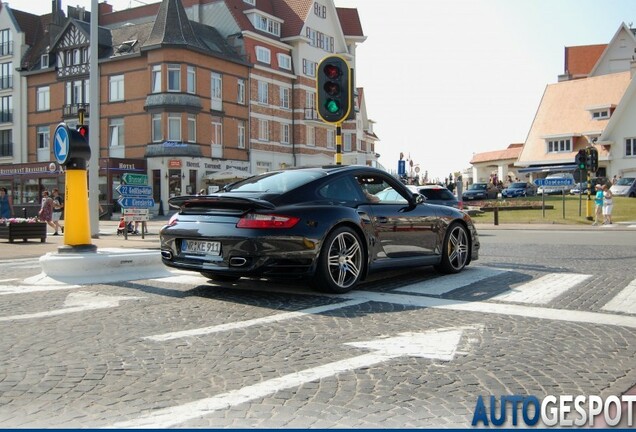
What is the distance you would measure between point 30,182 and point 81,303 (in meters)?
41.2

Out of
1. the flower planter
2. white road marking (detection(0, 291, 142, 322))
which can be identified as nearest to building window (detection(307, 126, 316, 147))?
the flower planter

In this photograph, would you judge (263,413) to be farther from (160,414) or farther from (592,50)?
(592,50)

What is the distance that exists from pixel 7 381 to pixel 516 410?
293 centimetres

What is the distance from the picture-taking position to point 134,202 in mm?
20438

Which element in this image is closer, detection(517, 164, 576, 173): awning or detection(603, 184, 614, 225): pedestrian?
detection(603, 184, 614, 225): pedestrian

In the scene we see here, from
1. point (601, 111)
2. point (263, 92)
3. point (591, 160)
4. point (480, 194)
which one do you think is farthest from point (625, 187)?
point (263, 92)

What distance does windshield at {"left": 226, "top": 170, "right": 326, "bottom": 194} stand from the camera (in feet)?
23.7

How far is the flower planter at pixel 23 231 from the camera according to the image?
17.7m

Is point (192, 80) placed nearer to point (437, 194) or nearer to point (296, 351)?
point (437, 194)

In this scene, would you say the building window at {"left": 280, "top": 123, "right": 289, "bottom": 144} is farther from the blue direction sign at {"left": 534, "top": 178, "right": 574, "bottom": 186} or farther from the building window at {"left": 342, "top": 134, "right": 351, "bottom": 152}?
the blue direction sign at {"left": 534, "top": 178, "right": 574, "bottom": 186}

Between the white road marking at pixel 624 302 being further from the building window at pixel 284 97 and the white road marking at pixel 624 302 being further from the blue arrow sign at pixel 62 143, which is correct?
the building window at pixel 284 97

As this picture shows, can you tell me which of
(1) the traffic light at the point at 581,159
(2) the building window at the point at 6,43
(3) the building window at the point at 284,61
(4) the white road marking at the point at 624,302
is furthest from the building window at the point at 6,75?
(4) the white road marking at the point at 624,302

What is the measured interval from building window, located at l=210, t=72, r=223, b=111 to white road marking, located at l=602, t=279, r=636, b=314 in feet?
135

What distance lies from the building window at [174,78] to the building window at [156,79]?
660 millimetres
